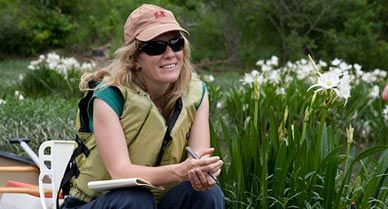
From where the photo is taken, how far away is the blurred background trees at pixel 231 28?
56.7 feet

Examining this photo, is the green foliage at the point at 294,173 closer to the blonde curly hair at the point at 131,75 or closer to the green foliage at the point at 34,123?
the blonde curly hair at the point at 131,75

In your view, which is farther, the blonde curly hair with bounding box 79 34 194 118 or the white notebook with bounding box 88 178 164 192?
the blonde curly hair with bounding box 79 34 194 118

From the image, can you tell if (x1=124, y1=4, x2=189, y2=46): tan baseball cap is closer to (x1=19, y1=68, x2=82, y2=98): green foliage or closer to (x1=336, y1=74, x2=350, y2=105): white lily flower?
(x1=336, y1=74, x2=350, y2=105): white lily flower

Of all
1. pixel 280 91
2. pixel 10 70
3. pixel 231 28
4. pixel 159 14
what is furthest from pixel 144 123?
pixel 231 28

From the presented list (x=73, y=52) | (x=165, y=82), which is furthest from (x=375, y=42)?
(x=165, y=82)

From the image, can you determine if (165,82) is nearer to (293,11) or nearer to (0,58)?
(293,11)

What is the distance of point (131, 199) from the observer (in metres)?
3.25

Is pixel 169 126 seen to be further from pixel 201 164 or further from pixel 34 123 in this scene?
pixel 34 123

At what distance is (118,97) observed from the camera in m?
3.45

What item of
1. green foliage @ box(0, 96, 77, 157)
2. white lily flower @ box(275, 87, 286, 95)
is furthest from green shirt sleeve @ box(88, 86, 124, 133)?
white lily flower @ box(275, 87, 286, 95)

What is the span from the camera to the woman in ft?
11.0

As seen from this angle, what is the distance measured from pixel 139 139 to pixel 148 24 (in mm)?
463

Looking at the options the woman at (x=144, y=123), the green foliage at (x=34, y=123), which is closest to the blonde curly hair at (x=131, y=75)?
the woman at (x=144, y=123)

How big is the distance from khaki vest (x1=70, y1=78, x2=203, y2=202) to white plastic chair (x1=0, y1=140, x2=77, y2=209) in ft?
0.72
